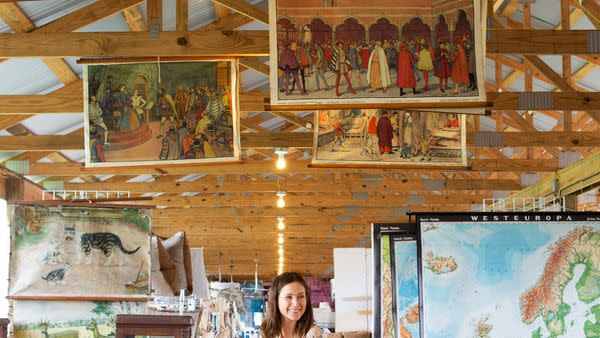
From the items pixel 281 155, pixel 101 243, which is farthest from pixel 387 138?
pixel 281 155

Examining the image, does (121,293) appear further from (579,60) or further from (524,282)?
(579,60)

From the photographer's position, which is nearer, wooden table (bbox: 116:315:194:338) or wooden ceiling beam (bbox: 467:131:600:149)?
wooden table (bbox: 116:315:194:338)

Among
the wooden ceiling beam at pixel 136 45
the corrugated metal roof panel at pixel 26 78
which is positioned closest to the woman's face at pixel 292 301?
the wooden ceiling beam at pixel 136 45

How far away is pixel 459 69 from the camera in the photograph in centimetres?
714

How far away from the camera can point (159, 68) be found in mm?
8820

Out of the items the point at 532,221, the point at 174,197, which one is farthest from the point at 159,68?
the point at 174,197

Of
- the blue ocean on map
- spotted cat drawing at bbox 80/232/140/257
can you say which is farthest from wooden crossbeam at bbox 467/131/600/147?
spotted cat drawing at bbox 80/232/140/257

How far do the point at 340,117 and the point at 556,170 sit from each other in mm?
6243

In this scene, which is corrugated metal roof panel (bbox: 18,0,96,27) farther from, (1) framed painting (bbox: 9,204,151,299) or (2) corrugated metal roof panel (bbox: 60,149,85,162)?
(2) corrugated metal roof panel (bbox: 60,149,85,162)

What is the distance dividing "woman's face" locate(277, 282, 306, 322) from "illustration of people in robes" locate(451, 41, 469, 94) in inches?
105

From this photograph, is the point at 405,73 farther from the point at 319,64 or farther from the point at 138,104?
the point at 138,104

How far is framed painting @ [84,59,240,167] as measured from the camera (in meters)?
8.84

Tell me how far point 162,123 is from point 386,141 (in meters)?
2.39

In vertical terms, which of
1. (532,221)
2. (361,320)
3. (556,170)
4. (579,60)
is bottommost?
(361,320)
